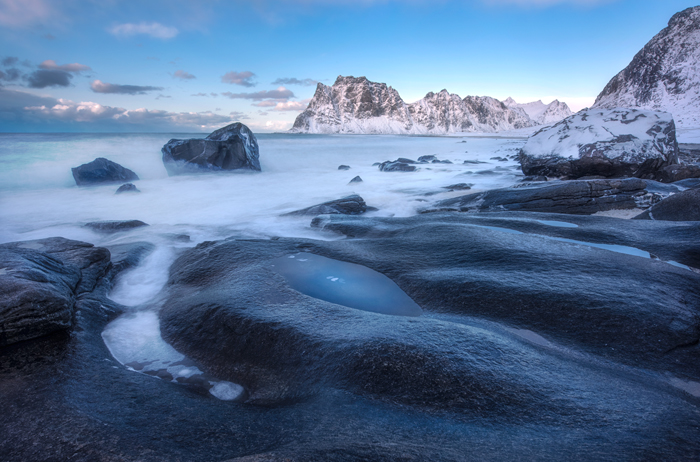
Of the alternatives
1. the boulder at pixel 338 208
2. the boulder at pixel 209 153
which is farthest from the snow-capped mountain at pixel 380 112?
the boulder at pixel 338 208

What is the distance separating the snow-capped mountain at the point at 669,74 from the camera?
4528 cm

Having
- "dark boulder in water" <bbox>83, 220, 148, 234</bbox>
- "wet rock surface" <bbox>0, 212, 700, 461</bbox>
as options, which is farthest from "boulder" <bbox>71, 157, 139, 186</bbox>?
"wet rock surface" <bbox>0, 212, 700, 461</bbox>

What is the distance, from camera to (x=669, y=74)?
4869cm

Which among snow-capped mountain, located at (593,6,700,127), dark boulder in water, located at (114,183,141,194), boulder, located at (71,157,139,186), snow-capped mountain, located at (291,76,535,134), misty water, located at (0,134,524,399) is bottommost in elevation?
misty water, located at (0,134,524,399)

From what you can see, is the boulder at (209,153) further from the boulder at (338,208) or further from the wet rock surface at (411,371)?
A: the wet rock surface at (411,371)

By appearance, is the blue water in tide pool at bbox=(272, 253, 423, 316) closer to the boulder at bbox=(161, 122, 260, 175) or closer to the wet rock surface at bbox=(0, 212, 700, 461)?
the wet rock surface at bbox=(0, 212, 700, 461)

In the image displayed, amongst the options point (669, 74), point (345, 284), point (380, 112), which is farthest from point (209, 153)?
point (380, 112)

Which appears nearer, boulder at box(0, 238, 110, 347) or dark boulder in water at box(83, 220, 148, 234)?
boulder at box(0, 238, 110, 347)

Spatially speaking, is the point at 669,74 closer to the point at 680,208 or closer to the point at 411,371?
the point at 680,208

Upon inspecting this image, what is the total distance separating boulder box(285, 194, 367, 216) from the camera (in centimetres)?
698

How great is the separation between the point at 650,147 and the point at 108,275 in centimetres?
Result: 1137

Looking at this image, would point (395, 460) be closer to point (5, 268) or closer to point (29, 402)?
point (29, 402)

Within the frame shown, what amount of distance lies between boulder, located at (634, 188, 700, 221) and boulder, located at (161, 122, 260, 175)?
1507 cm

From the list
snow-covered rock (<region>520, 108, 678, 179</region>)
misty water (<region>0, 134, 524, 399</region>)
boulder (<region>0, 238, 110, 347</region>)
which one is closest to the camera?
boulder (<region>0, 238, 110, 347</region>)
